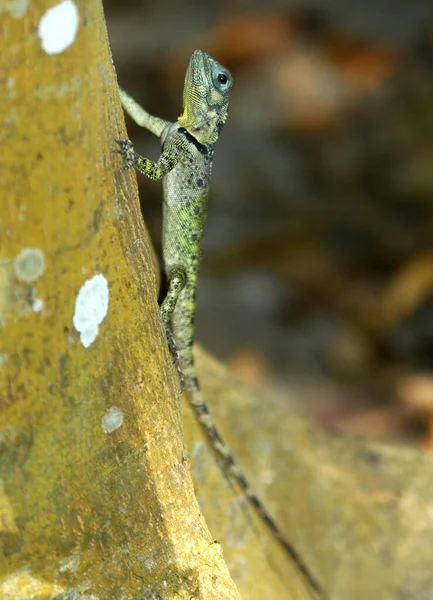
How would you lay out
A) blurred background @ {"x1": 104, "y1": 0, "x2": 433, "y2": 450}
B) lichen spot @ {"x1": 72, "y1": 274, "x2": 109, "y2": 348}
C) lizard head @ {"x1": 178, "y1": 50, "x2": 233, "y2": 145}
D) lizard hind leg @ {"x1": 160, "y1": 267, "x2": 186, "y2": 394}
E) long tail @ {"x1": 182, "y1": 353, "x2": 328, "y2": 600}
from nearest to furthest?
lichen spot @ {"x1": 72, "y1": 274, "x2": 109, "y2": 348}, lizard hind leg @ {"x1": 160, "y1": 267, "x2": 186, "y2": 394}, long tail @ {"x1": 182, "y1": 353, "x2": 328, "y2": 600}, lizard head @ {"x1": 178, "y1": 50, "x2": 233, "y2": 145}, blurred background @ {"x1": 104, "y1": 0, "x2": 433, "y2": 450}

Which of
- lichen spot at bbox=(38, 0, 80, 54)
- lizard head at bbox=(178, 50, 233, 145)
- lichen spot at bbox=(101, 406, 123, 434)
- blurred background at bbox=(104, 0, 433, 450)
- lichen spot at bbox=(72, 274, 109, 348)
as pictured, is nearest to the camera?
lichen spot at bbox=(38, 0, 80, 54)

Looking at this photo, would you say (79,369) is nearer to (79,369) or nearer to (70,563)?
(79,369)

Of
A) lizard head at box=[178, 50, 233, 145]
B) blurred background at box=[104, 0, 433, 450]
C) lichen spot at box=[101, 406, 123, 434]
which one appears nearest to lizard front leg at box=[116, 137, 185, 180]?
lizard head at box=[178, 50, 233, 145]

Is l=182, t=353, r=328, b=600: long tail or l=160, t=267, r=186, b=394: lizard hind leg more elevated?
l=160, t=267, r=186, b=394: lizard hind leg

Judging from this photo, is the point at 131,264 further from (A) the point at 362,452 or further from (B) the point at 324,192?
(B) the point at 324,192

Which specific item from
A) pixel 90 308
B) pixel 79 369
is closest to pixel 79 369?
pixel 79 369

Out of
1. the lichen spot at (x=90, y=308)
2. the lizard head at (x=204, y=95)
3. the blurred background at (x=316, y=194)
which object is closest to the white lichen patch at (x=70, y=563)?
the lichen spot at (x=90, y=308)

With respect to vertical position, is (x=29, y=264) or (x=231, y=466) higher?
(x=29, y=264)

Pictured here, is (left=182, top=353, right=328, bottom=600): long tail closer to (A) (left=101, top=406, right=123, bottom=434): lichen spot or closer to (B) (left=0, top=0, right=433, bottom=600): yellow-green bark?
(B) (left=0, top=0, right=433, bottom=600): yellow-green bark
